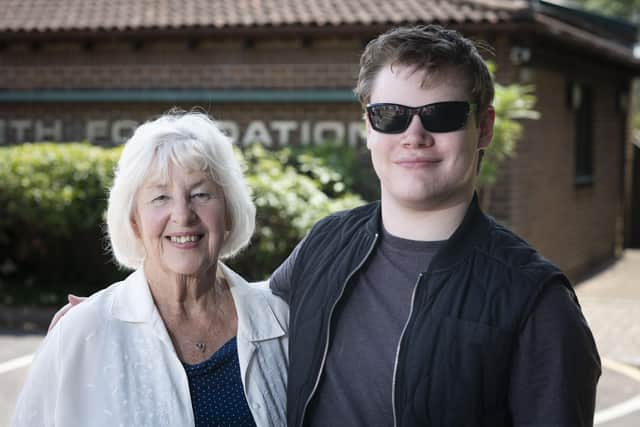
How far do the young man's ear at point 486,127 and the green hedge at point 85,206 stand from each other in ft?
17.2

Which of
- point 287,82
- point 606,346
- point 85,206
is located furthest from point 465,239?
point 287,82

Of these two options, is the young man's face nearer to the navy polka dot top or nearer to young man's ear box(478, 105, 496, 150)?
young man's ear box(478, 105, 496, 150)

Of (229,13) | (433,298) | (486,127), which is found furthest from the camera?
(229,13)

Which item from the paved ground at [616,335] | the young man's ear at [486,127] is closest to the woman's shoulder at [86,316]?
the young man's ear at [486,127]

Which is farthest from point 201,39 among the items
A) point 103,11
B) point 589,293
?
point 589,293

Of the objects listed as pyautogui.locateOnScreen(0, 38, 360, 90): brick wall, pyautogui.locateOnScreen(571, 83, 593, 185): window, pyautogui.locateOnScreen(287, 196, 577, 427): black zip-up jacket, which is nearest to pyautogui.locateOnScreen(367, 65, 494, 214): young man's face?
pyautogui.locateOnScreen(287, 196, 577, 427): black zip-up jacket

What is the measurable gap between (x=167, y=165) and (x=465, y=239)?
1.00m

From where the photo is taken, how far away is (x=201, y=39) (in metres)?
11.2

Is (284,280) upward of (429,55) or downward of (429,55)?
downward

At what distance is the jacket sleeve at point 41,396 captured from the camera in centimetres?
256

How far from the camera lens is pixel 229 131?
11.3 metres

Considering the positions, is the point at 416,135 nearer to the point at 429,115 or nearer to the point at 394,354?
the point at 429,115

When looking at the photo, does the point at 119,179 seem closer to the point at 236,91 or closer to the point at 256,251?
the point at 256,251

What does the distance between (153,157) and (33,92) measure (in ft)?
32.7
